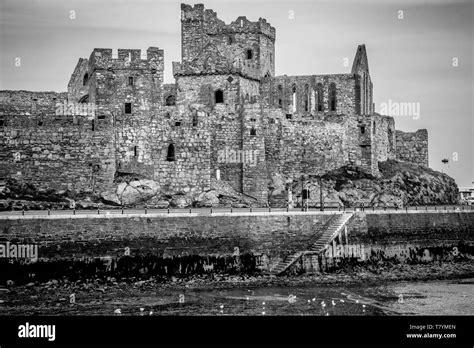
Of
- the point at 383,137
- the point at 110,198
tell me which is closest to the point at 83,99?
the point at 110,198

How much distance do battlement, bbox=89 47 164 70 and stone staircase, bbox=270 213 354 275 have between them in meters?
15.6

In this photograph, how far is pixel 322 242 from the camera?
5156cm

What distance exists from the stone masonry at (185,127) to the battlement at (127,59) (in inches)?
2.4

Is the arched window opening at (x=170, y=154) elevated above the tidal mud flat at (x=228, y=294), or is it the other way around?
the arched window opening at (x=170, y=154)

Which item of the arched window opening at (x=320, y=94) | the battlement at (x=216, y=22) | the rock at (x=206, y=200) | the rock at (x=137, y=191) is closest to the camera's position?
the rock at (x=137, y=191)

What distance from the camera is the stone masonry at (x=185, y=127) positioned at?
5700 cm

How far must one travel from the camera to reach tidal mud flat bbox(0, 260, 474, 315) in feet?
135

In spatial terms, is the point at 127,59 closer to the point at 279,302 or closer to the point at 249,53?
the point at 249,53

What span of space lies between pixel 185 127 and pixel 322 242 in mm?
12812

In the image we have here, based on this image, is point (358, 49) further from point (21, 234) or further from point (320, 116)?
point (21, 234)

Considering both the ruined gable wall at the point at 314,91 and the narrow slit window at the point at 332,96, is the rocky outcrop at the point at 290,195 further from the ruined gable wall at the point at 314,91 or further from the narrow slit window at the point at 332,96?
the narrow slit window at the point at 332,96

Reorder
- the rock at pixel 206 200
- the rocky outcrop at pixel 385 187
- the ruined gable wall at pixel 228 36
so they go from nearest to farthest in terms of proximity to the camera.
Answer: the rock at pixel 206 200 → the rocky outcrop at pixel 385 187 → the ruined gable wall at pixel 228 36

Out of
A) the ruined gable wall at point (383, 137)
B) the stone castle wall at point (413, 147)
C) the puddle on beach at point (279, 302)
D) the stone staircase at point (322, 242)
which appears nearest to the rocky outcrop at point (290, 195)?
the ruined gable wall at point (383, 137)
